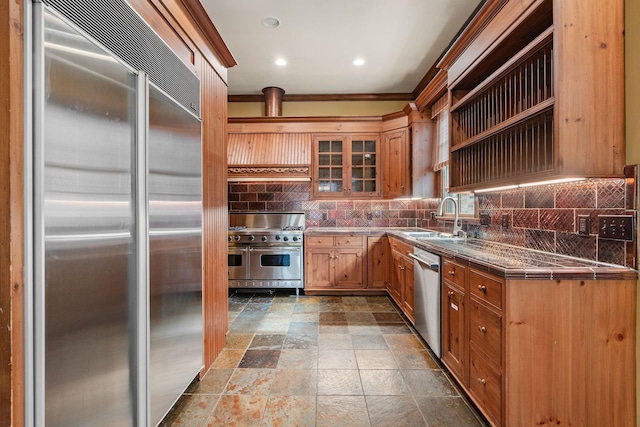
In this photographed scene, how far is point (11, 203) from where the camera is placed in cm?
89

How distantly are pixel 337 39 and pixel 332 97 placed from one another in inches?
61.1

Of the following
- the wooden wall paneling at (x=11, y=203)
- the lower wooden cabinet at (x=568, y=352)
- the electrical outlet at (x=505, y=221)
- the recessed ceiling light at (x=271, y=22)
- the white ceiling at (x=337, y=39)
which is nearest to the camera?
the wooden wall paneling at (x=11, y=203)

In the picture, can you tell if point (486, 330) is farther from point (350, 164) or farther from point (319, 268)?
point (350, 164)

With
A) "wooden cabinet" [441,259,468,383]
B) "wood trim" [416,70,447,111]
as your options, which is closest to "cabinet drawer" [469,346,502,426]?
"wooden cabinet" [441,259,468,383]

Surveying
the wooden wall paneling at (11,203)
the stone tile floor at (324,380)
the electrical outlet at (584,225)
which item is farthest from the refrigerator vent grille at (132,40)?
the electrical outlet at (584,225)

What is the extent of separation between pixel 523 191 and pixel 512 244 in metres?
0.42

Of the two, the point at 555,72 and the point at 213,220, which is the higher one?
the point at 555,72

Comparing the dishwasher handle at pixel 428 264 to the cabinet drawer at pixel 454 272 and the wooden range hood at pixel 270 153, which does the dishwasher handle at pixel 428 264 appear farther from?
the wooden range hood at pixel 270 153

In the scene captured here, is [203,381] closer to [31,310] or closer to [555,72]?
[31,310]

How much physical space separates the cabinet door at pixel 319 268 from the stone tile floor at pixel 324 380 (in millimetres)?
913

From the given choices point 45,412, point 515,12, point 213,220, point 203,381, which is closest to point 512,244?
point 515,12

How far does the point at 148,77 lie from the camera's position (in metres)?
1.49

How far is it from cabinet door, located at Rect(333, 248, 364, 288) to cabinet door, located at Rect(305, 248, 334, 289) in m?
0.11

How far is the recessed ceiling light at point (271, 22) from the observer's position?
2.91 m
